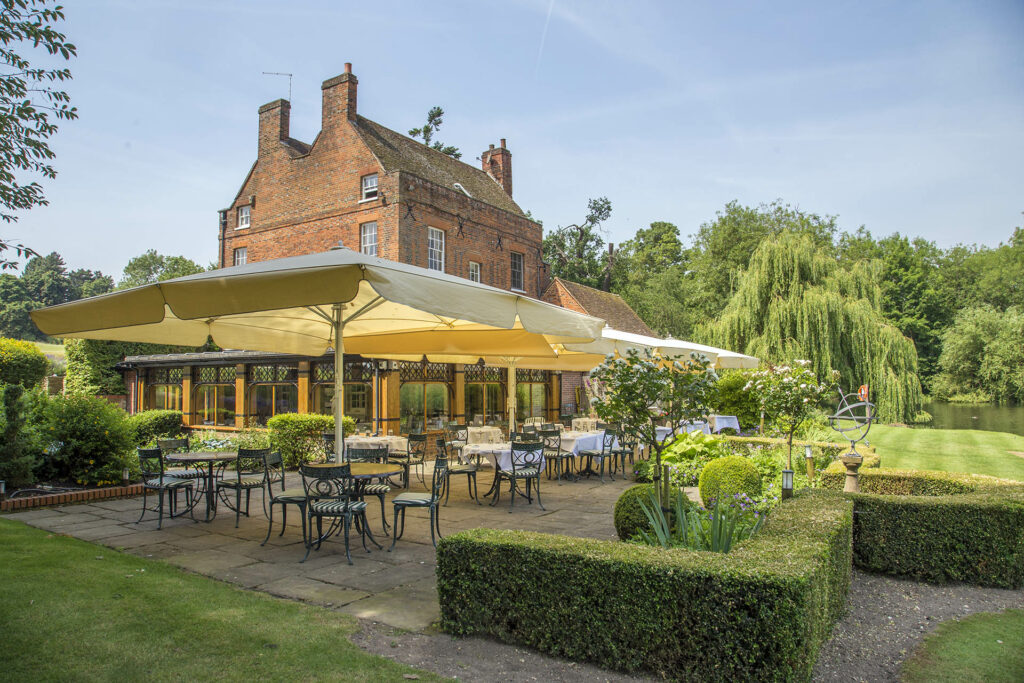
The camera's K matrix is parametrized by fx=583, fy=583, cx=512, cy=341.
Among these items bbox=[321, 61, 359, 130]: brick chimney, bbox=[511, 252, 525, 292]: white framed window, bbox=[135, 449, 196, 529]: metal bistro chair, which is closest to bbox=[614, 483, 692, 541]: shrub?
bbox=[135, 449, 196, 529]: metal bistro chair

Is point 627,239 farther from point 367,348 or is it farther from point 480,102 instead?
point 367,348

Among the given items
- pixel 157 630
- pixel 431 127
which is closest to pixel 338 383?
pixel 157 630

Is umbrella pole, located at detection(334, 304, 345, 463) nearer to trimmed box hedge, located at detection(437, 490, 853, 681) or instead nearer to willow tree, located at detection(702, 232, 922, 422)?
trimmed box hedge, located at detection(437, 490, 853, 681)

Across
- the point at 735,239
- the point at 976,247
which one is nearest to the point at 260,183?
the point at 735,239

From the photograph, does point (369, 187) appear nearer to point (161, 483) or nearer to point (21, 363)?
point (21, 363)

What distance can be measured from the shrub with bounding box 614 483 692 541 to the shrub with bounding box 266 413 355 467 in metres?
7.99

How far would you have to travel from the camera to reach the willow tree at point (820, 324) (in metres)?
20.1

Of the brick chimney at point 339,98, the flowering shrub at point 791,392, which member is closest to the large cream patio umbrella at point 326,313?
the flowering shrub at point 791,392

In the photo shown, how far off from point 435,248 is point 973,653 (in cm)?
1731

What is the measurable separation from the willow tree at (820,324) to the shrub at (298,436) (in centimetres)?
1497

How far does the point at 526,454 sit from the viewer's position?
29.3 feet

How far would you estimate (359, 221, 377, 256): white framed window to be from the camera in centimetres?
1873

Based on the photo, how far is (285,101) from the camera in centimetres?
2225

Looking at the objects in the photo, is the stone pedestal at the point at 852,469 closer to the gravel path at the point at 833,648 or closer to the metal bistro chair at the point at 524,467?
the gravel path at the point at 833,648
